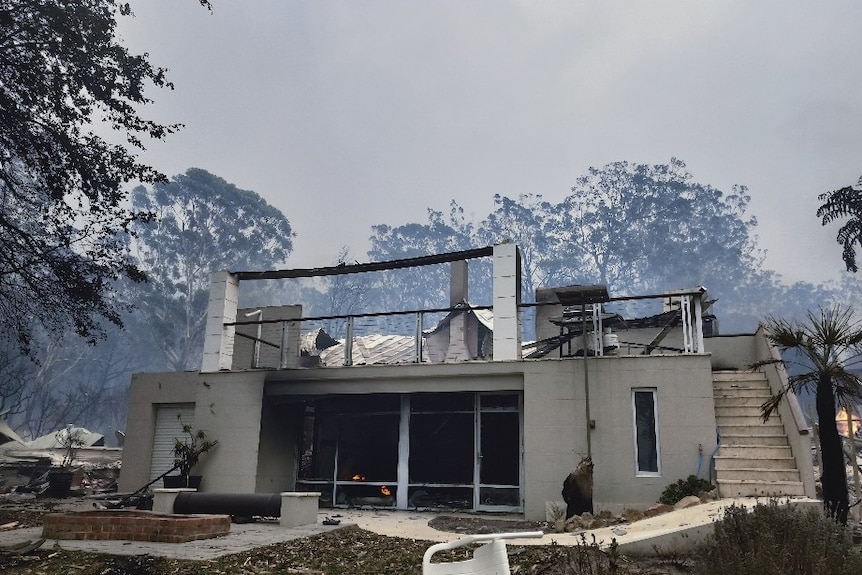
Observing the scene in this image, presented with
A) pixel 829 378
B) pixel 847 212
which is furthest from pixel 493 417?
pixel 847 212

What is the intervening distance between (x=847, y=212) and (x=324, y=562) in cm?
1940

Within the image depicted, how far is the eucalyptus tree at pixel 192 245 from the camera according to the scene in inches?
1919

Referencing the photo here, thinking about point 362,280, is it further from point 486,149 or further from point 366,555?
point 366,555

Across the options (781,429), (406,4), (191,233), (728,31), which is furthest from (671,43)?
(781,429)

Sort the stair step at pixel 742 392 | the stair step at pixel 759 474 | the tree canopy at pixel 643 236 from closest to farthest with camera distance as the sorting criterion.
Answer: the stair step at pixel 759 474
the stair step at pixel 742 392
the tree canopy at pixel 643 236

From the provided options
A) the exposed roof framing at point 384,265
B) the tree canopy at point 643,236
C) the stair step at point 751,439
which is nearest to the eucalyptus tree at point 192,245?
the tree canopy at point 643,236

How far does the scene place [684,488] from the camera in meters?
10.0

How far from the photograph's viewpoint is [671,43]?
361 ft

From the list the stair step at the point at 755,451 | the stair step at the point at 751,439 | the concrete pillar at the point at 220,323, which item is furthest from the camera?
the concrete pillar at the point at 220,323

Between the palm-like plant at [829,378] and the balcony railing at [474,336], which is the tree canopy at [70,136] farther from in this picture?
the palm-like plant at [829,378]

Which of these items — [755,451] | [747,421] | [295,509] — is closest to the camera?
[295,509]

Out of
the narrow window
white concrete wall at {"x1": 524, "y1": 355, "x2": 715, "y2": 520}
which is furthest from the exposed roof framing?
the narrow window

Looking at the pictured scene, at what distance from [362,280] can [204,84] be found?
52629mm

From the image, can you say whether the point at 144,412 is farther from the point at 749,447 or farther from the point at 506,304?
the point at 749,447
